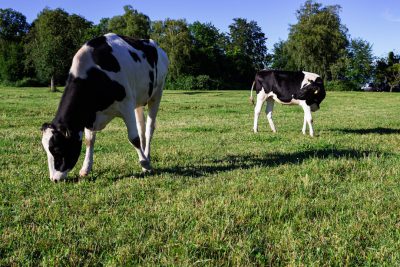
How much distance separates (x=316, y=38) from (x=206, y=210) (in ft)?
219

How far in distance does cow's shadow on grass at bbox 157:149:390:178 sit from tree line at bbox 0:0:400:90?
40292 mm

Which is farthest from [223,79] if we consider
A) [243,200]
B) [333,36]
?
[243,200]

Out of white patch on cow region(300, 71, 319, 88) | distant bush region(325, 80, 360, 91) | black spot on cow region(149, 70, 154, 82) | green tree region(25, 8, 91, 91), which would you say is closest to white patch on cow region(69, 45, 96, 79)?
black spot on cow region(149, 70, 154, 82)

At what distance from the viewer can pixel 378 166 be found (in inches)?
289

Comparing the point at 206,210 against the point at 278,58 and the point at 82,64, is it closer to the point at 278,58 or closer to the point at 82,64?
the point at 82,64

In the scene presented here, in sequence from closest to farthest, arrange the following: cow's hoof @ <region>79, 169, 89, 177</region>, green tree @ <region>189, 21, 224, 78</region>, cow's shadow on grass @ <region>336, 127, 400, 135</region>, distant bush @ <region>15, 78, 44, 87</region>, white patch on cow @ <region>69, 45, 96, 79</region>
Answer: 1. white patch on cow @ <region>69, 45, 96, 79</region>
2. cow's hoof @ <region>79, 169, 89, 177</region>
3. cow's shadow on grass @ <region>336, 127, 400, 135</region>
4. distant bush @ <region>15, 78, 44, 87</region>
5. green tree @ <region>189, 21, 224, 78</region>

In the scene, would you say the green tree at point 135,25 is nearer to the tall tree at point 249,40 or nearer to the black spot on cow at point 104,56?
Result: the tall tree at point 249,40

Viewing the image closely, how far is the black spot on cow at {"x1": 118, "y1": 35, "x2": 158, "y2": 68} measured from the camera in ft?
24.2

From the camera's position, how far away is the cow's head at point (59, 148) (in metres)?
5.78

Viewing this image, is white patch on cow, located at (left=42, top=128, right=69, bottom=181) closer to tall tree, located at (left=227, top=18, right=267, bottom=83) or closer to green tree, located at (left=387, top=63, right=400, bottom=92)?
green tree, located at (left=387, top=63, right=400, bottom=92)

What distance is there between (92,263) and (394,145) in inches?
349

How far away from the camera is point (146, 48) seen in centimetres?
768

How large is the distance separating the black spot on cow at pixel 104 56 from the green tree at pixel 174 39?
174ft

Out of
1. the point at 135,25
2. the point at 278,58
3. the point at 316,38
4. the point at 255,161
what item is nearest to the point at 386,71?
the point at 316,38
